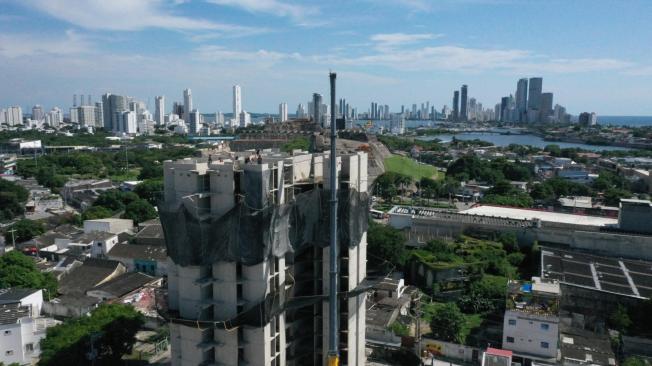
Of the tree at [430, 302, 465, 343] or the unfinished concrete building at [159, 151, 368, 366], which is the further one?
the tree at [430, 302, 465, 343]

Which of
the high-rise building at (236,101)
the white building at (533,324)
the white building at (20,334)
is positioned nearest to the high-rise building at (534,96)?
the high-rise building at (236,101)

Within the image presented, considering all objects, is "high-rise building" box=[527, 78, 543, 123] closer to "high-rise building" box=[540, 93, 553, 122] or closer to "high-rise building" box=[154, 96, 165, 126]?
"high-rise building" box=[540, 93, 553, 122]

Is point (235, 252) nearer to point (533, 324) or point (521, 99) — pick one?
point (533, 324)

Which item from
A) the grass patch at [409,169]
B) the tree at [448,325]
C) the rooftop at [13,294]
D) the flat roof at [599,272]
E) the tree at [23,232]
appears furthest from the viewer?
the grass patch at [409,169]

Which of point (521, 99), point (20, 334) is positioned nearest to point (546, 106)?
point (521, 99)

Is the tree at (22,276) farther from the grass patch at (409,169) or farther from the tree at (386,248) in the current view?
the grass patch at (409,169)

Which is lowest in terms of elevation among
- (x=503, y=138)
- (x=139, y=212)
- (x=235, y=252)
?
(x=139, y=212)

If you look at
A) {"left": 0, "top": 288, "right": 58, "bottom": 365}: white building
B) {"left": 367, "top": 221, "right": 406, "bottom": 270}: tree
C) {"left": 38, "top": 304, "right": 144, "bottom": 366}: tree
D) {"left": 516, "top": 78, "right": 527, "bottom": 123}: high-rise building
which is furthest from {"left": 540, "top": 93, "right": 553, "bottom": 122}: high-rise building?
{"left": 0, "top": 288, "right": 58, "bottom": 365}: white building
